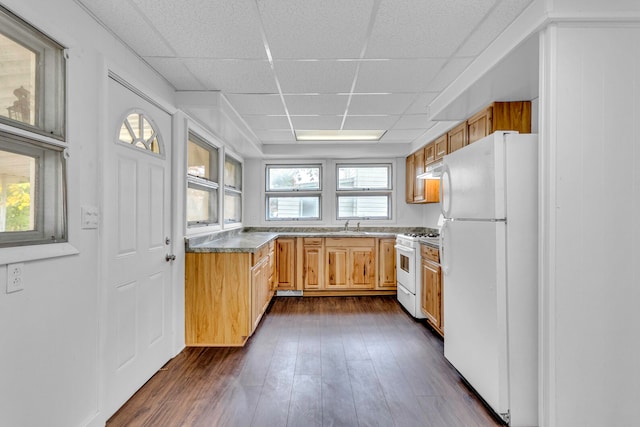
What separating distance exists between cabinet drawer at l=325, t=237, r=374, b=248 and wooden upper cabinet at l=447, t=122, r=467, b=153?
180cm

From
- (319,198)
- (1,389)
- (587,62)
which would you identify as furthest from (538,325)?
(319,198)

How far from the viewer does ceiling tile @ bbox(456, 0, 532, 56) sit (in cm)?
166

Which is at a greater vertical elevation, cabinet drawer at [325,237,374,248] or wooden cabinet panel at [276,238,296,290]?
cabinet drawer at [325,237,374,248]

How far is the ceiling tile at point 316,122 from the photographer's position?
3.61 m

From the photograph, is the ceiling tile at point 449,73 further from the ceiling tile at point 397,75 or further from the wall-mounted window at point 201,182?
the wall-mounted window at point 201,182

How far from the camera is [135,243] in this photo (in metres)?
2.19

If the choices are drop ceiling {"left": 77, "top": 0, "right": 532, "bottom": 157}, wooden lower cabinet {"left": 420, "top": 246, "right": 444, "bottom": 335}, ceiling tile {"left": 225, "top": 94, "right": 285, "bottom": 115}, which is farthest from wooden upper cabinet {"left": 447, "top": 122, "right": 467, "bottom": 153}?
ceiling tile {"left": 225, "top": 94, "right": 285, "bottom": 115}

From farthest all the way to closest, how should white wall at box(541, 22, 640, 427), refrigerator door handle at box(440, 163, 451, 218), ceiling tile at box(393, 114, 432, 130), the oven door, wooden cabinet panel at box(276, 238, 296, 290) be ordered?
1. wooden cabinet panel at box(276, 238, 296, 290)
2. the oven door
3. ceiling tile at box(393, 114, 432, 130)
4. refrigerator door handle at box(440, 163, 451, 218)
5. white wall at box(541, 22, 640, 427)

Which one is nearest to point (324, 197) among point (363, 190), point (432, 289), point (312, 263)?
point (363, 190)

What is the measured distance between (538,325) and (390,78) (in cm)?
200

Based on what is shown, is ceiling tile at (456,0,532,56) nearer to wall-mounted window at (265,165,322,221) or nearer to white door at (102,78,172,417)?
white door at (102,78,172,417)

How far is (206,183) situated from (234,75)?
54.5 inches

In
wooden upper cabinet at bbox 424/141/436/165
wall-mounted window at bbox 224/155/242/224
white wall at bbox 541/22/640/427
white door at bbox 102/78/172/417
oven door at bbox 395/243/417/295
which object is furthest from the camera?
wall-mounted window at bbox 224/155/242/224

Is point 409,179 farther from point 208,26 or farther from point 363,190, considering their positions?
point 208,26
